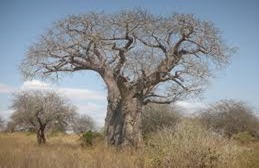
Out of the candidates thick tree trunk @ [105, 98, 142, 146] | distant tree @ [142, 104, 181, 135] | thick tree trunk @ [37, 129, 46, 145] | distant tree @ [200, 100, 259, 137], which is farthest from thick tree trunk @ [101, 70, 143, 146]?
distant tree @ [200, 100, 259, 137]

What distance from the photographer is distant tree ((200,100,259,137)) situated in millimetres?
34312

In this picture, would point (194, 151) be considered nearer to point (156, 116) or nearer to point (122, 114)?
point (122, 114)

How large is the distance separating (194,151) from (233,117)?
27.9m

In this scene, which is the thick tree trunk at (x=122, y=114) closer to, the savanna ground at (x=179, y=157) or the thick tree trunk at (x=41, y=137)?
the savanna ground at (x=179, y=157)

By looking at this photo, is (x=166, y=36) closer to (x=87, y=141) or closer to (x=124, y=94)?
(x=124, y=94)

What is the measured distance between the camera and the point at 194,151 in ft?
26.8

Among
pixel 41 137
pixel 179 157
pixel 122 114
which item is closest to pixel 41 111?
pixel 41 137

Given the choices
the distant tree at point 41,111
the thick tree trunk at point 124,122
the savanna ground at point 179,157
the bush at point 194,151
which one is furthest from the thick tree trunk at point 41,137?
the bush at point 194,151

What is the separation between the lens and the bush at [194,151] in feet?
26.7

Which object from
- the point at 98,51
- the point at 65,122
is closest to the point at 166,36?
the point at 98,51

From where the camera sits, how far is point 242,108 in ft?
119

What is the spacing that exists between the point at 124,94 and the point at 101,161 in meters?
7.98

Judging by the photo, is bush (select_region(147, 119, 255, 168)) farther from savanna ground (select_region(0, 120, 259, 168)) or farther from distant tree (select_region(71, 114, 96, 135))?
distant tree (select_region(71, 114, 96, 135))

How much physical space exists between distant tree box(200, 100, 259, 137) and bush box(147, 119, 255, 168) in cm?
2575
